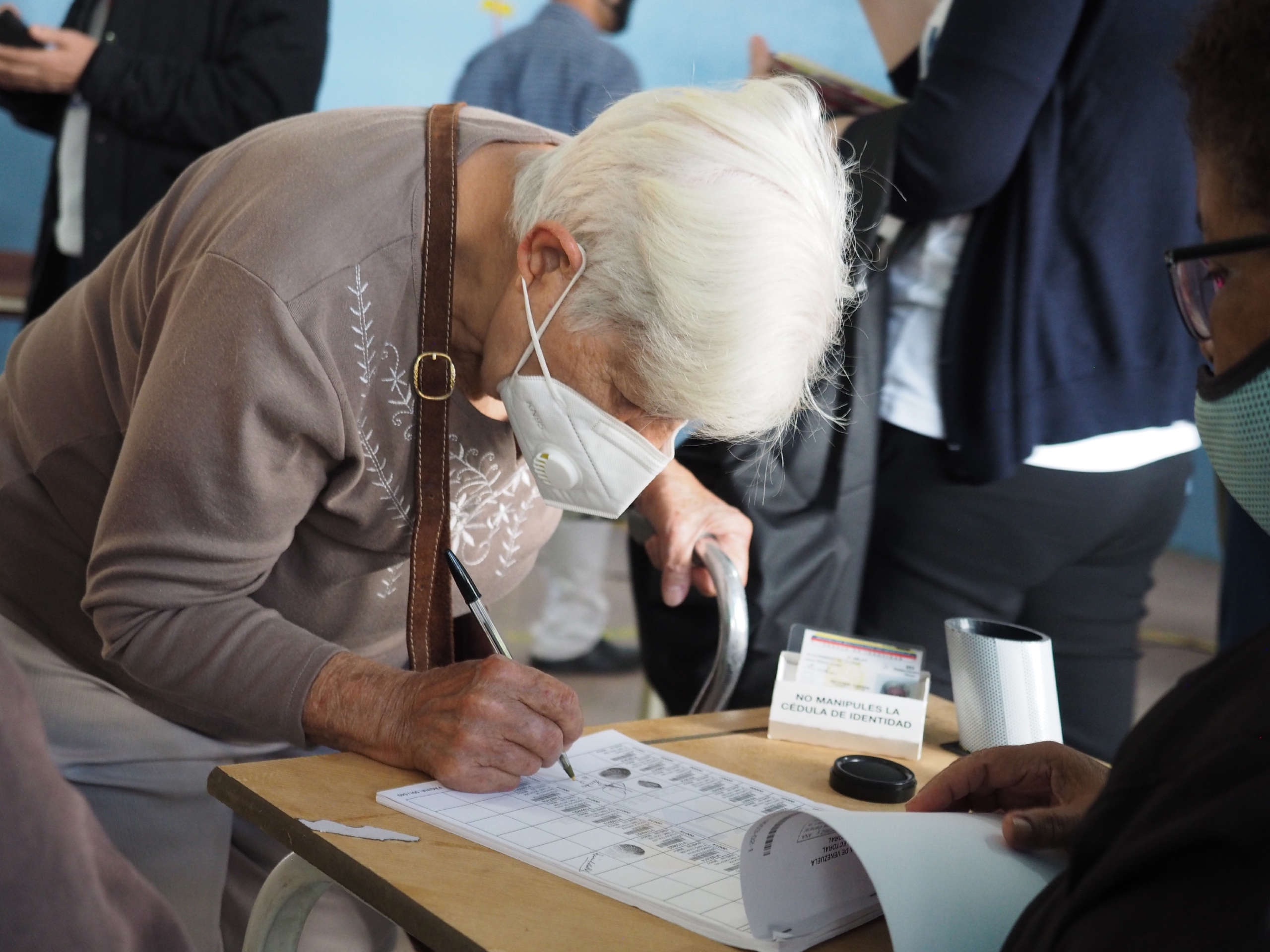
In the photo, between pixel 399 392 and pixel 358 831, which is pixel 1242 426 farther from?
pixel 399 392

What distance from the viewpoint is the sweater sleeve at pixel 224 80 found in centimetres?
241

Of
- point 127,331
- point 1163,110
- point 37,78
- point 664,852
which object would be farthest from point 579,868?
point 37,78

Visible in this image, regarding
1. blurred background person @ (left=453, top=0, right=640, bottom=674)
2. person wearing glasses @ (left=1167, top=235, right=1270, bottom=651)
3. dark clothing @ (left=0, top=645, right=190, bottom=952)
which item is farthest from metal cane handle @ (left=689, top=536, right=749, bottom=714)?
blurred background person @ (left=453, top=0, right=640, bottom=674)

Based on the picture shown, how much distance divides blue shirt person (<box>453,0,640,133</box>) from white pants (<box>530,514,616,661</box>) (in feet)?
4.34

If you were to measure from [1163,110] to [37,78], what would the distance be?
2115 mm

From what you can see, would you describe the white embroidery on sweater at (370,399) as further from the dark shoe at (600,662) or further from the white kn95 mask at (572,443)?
the dark shoe at (600,662)

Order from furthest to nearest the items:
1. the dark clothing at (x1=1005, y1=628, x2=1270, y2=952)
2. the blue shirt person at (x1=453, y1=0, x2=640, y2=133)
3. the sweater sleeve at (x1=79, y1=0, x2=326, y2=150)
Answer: the blue shirt person at (x1=453, y1=0, x2=640, y2=133) → the sweater sleeve at (x1=79, y1=0, x2=326, y2=150) → the dark clothing at (x1=1005, y1=628, x2=1270, y2=952)

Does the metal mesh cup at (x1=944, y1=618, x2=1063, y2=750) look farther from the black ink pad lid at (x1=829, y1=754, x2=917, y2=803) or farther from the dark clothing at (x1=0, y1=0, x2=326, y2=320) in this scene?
the dark clothing at (x1=0, y1=0, x2=326, y2=320)

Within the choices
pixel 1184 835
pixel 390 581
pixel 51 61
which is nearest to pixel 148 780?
pixel 390 581

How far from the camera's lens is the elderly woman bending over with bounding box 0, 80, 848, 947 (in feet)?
3.79

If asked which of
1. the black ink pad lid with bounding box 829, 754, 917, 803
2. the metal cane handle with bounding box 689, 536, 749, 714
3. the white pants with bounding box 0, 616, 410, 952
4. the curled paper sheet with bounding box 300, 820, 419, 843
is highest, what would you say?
the curled paper sheet with bounding box 300, 820, 419, 843

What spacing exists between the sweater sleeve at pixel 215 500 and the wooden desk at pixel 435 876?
0.46 feet

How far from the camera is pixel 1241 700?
569mm

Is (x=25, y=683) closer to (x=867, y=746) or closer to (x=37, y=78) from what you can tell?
(x=867, y=746)
